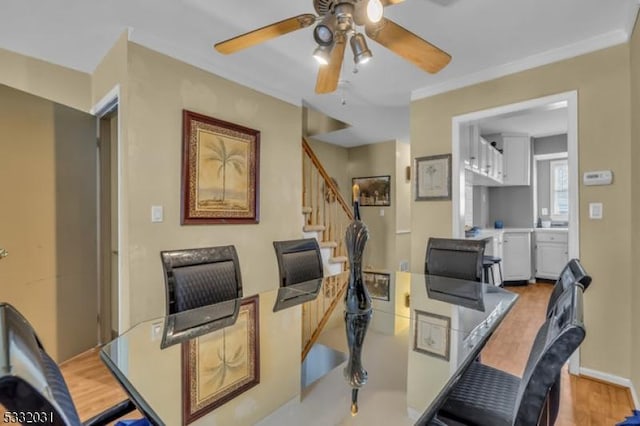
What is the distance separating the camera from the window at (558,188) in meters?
5.66

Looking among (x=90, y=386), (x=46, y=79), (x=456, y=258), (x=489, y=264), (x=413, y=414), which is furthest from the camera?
(x=489, y=264)

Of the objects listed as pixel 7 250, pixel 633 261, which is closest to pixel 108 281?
pixel 7 250

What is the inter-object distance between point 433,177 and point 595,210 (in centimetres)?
127

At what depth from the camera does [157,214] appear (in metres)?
2.33

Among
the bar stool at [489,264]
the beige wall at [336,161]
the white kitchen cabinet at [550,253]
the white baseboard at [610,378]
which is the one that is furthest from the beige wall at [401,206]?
the white baseboard at [610,378]

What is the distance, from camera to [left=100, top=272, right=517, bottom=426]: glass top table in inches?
35.4

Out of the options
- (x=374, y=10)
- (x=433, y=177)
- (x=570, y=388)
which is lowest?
(x=570, y=388)

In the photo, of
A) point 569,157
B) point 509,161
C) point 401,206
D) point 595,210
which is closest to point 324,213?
point 401,206

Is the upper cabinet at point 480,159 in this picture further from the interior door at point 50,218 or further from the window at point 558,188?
the interior door at point 50,218

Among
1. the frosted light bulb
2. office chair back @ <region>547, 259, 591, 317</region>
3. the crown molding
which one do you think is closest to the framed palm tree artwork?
the frosted light bulb

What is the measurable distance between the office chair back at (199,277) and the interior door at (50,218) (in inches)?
56.2

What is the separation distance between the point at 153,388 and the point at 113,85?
2356mm

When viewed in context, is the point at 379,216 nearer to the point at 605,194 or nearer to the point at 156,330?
the point at 605,194

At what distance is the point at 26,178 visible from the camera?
2.29 meters
